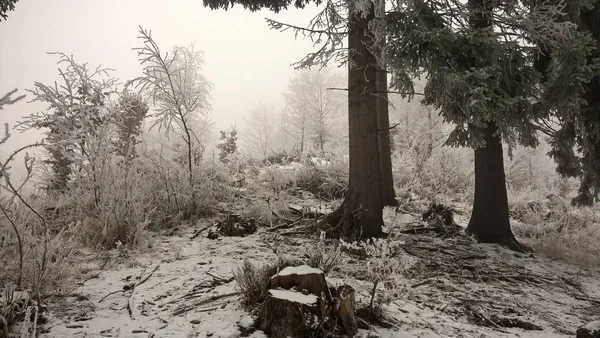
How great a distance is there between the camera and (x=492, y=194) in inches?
205

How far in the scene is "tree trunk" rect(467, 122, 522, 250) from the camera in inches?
203

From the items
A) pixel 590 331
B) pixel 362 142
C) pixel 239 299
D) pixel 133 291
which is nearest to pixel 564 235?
pixel 362 142

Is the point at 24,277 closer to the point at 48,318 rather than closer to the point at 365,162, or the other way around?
the point at 48,318

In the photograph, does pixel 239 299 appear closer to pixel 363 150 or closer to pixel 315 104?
pixel 363 150

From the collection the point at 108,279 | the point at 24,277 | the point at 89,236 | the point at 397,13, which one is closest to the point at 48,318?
the point at 24,277

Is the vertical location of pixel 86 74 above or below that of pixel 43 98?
above

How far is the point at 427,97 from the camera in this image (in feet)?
14.5

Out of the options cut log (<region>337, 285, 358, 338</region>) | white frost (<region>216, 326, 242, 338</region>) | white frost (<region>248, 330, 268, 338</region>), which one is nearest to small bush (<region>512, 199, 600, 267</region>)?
cut log (<region>337, 285, 358, 338</region>)

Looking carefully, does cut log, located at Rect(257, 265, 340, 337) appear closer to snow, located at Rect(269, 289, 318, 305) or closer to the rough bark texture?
snow, located at Rect(269, 289, 318, 305)

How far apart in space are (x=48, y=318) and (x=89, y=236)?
79.4 inches

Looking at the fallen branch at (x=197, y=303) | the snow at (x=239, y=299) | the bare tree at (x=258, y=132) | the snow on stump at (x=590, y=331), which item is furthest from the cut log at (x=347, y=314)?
the bare tree at (x=258, y=132)

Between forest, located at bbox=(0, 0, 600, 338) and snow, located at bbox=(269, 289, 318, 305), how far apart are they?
0.05ft

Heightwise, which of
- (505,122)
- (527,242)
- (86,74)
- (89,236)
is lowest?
A: (527,242)

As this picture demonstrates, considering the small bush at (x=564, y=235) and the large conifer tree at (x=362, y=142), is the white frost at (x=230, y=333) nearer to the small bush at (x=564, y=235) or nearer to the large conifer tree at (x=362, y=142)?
the large conifer tree at (x=362, y=142)
